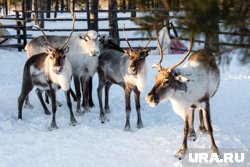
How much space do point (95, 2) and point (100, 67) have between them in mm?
9227

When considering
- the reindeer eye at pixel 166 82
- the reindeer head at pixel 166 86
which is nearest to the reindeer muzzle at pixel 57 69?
the reindeer head at pixel 166 86

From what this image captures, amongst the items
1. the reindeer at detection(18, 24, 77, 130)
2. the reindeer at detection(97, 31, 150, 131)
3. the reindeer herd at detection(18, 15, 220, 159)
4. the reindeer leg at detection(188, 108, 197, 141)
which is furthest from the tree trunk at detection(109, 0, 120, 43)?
the reindeer leg at detection(188, 108, 197, 141)

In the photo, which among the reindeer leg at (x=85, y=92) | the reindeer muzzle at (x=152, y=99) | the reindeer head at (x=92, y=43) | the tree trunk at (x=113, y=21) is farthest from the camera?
the tree trunk at (x=113, y=21)

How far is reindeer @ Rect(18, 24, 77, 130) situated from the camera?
748 cm

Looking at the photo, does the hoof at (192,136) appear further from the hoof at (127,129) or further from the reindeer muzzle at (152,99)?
the reindeer muzzle at (152,99)

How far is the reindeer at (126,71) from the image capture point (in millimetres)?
7320

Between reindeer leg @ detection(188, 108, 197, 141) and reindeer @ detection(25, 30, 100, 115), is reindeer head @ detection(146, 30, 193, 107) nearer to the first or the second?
reindeer leg @ detection(188, 108, 197, 141)

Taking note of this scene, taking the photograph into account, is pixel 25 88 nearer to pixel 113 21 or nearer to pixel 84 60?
pixel 84 60

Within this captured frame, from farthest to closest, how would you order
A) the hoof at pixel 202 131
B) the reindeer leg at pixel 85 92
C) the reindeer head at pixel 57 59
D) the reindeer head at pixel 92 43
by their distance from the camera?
the reindeer leg at pixel 85 92 < the reindeer head at pixel 92 43 < the reindeer head at pixel 57 59 < the hoof at pixel 202 131

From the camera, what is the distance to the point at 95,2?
17203mm

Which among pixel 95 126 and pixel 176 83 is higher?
pixel 176 83

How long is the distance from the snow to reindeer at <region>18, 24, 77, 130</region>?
0.49m

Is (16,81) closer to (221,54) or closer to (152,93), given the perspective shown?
(152,93)

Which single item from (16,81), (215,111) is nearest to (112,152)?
(215,111)
